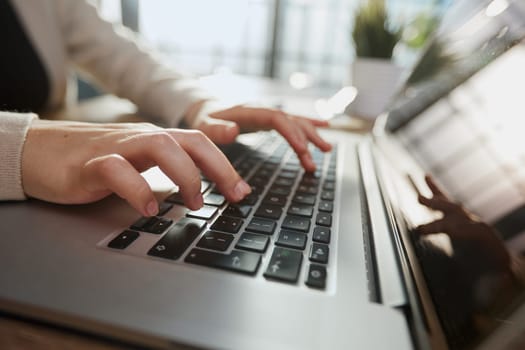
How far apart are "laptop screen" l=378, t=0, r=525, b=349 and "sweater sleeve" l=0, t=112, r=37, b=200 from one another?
32 centimetres

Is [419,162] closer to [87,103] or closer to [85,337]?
[85,337]

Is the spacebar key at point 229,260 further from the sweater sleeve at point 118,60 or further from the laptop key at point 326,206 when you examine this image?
the sweater sleeve at point 118,60

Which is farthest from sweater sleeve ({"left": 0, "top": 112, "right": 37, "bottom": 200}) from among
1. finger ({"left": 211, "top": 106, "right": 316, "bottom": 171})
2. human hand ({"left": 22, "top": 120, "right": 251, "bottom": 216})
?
finger ({"left": 211, "top": 106, "right": 316, "bottom": 171})

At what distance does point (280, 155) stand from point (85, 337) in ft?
1.33

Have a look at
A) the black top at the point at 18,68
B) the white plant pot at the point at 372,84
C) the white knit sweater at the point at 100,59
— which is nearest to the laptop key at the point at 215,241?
the white knit sweater at the point at 100,59

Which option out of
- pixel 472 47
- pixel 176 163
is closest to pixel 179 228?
pixel 176 163

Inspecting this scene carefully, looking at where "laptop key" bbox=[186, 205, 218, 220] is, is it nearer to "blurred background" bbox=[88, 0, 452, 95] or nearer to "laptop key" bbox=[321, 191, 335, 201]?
"laptop key" bbox=[321, 191, 335, 201]

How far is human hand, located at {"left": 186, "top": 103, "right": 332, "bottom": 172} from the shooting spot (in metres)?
0.47

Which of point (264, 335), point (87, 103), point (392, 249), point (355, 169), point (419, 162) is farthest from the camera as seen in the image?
point (87, 103)

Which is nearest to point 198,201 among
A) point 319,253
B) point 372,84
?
point 319,253

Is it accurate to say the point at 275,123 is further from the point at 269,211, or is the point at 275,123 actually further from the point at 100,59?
the point at 100,59

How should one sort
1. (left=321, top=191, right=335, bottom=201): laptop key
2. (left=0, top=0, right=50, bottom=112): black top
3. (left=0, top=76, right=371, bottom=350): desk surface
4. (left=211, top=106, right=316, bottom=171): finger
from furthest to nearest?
(left=0, top=0, right=50, bottom=112): black top, (left=211, top=106, right=316, bottom=171): finger, (left=321, top=191, right=335, bottom=201): laptop key, (left=0, top=76, right=371, bottom=350): desk surface

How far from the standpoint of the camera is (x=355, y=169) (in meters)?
0.51

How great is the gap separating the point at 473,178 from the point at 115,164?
286 mm
